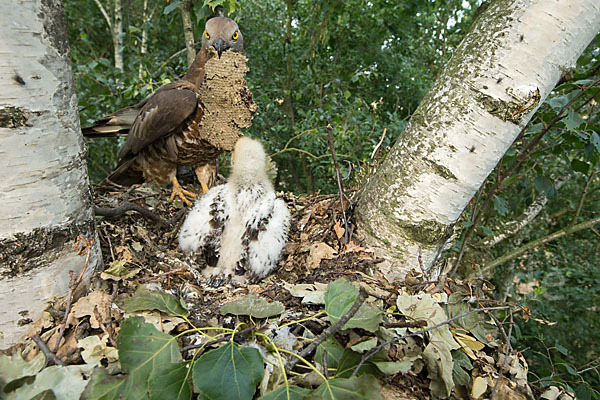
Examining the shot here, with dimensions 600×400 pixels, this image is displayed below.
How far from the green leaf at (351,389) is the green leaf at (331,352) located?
103mm

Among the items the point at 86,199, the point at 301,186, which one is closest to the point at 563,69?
the point at 86,199

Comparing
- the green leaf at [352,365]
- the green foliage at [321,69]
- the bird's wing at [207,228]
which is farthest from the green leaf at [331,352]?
the green foliage at [321,69]

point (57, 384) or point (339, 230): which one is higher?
point (339, 230)

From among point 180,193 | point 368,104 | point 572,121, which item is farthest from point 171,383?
point 368,104

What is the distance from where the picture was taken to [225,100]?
8.28 ft

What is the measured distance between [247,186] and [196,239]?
416mm

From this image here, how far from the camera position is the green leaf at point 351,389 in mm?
872

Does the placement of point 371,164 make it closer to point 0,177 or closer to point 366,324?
point 366,324

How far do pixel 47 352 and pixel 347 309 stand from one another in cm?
84

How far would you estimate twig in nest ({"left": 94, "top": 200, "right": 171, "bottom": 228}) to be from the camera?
181 centimetres

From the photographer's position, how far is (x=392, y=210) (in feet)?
5.49

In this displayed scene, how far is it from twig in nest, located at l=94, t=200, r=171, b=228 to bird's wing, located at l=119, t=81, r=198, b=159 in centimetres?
83

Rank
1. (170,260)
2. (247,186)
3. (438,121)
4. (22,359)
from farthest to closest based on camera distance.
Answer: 1. (247,186)
2. (170,260)
3. (438,121)
4. (22,359)

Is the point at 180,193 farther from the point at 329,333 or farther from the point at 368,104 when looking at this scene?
the point at 368,104
